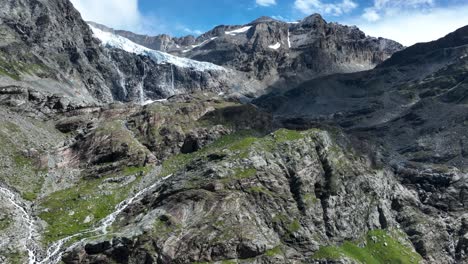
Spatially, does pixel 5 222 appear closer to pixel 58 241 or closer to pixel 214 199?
pixel 58 241

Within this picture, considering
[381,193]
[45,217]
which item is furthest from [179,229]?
[381,193]

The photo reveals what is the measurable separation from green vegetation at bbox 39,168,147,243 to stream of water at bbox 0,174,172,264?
2.47m

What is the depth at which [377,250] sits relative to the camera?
142125 mm

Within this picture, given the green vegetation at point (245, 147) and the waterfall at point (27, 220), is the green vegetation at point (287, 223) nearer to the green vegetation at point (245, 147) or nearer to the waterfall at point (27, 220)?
the green vegetation at point (245, 147)

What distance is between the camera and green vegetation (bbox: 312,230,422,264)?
129 metres

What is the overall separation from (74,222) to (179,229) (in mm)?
32149

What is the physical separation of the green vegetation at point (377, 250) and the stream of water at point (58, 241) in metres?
51.6

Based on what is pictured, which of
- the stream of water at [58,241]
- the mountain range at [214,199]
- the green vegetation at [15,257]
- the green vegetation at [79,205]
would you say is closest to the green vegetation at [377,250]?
the mountain range at [214,199]

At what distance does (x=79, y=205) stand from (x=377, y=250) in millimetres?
80426

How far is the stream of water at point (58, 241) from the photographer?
380 feet

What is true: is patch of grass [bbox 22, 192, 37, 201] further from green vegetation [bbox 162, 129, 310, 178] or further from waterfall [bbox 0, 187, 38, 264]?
green vegetation [bbox 162, 129, 310, 178]

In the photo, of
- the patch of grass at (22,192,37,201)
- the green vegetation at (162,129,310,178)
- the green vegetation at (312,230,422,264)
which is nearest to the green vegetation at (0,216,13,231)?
the patch of grass at (22,192,37,201)

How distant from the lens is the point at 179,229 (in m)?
121

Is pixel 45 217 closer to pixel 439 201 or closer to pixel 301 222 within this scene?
pixel 301 222
